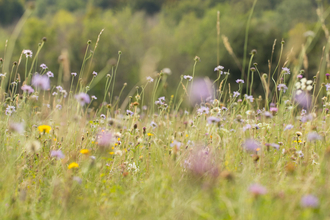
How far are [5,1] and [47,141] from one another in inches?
1829

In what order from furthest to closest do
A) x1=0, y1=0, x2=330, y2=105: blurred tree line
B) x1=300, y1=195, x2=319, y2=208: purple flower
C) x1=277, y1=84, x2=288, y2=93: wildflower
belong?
x1=0, y1=0, x2=330, y2=105: blurred tree line, x1=277, y1=84, x2=288, y2=93: wildflower, x1=300, y1=195, x2=319, y2=208: purple flower

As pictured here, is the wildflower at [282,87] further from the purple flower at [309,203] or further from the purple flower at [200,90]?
the purple flower at [309,203]

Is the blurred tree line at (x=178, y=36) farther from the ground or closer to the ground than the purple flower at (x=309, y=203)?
closer to the ground

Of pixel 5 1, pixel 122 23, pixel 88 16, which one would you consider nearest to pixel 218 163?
pixel 122 23

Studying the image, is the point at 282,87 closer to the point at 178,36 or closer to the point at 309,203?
the point at 309,203

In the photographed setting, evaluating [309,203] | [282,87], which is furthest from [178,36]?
[309,203]

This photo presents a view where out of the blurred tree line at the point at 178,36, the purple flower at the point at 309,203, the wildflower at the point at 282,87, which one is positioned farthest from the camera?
the blurred tree line at the point at 178,36

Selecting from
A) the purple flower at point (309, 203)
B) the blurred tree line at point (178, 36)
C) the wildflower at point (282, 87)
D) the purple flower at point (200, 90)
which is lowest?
the blurred tree line at point (178, 36)

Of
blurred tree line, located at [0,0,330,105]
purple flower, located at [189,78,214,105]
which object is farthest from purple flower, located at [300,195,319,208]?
blurred tree line, located at [0,0,330,105]

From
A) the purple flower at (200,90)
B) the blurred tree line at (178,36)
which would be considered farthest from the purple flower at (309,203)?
the blurred tree line at (178,36)

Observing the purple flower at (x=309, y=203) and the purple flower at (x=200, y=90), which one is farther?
the purple flower at (x=200, y=90)

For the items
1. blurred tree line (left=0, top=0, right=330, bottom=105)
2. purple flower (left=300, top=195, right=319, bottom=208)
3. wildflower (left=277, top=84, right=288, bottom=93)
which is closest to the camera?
purple flower (left=300, top=195, right=319, bottom=208)

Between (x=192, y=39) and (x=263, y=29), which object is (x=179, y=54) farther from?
(x=263, y=29)

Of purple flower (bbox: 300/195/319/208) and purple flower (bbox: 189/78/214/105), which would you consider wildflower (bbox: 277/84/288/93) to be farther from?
purple flower (bbox: 300/195/319/208)
